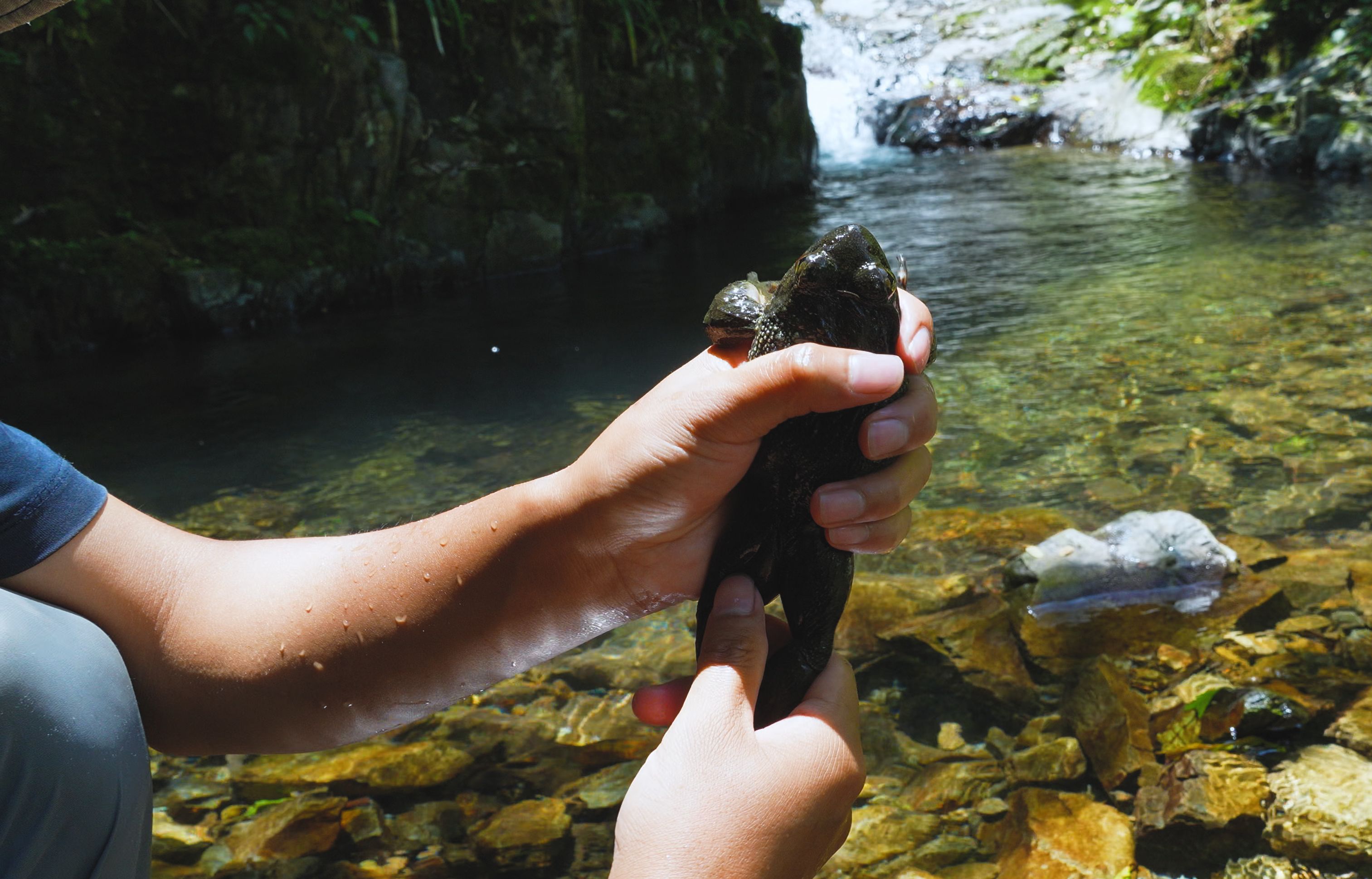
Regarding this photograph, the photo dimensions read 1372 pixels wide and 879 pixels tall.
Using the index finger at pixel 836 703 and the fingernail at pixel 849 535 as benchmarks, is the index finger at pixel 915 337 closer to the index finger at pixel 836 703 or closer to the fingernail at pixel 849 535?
the fingernail at pixel 849 535

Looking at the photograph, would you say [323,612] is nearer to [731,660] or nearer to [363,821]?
[731,660]

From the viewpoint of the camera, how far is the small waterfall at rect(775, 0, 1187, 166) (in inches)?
685

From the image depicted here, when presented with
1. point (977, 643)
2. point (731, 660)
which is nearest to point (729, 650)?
point (731, 660)

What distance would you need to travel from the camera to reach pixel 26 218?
26.4 ft

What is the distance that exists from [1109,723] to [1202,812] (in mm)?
424

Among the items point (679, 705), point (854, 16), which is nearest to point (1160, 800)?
point (679, 705)

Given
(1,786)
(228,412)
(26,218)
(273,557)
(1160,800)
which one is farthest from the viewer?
(26,218)

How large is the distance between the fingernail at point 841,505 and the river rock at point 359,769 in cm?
204

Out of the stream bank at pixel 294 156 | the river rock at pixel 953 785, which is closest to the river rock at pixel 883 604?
the river rock at pixel 953 785

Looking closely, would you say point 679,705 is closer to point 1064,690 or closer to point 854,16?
point 1064,690

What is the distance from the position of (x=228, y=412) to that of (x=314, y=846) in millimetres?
4560

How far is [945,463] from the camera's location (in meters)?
5.31

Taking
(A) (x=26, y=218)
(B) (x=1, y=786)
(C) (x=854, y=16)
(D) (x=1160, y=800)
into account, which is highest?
(C) (x=854, y=16)

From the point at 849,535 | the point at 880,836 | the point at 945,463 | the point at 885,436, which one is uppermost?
the point at 885,436
